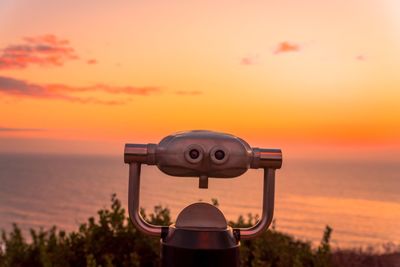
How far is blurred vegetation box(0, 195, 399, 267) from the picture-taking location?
17.7 ft

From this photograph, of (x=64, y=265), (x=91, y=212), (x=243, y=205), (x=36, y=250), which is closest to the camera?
(x=64, y=265)

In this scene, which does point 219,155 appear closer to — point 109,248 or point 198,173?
point 198,173

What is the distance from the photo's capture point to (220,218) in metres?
2.18

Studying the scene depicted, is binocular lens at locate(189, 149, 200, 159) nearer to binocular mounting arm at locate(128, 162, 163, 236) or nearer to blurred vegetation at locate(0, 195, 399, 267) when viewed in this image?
binocular mounting arm at locate(128, 162, 163, 236)

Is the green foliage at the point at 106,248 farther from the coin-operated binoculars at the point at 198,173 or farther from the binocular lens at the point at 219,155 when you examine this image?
the binocular lens at the point at 219,155

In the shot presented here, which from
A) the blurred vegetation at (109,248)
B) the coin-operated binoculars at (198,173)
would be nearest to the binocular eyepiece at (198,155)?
the coin-operated binoculars at (198,173)

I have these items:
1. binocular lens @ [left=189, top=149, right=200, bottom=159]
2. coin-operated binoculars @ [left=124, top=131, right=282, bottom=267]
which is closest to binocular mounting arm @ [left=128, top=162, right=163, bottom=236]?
coin-operated binoculars @ [left=124, top=131, right=282, bottom=267]

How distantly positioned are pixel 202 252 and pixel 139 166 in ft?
1.22

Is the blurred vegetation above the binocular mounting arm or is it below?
below

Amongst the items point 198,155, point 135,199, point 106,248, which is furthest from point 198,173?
point 106,248

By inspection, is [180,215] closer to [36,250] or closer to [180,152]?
[180,152]

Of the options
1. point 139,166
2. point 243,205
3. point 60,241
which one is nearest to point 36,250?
point 60,241

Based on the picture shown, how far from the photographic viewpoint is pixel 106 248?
547 cm

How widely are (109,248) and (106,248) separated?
3cm
